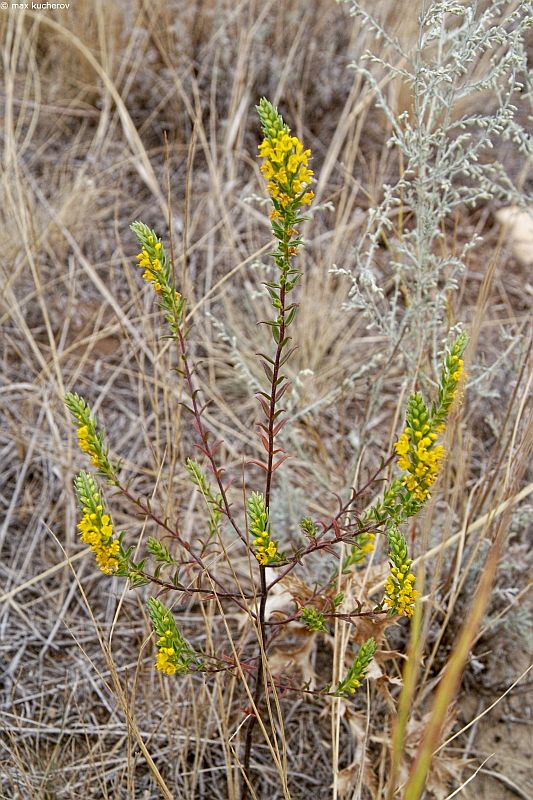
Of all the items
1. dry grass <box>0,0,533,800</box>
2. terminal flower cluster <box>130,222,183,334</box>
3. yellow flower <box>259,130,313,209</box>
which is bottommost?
dry grass <box>0,0,533,800</box>

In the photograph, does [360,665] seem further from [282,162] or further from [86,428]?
[282,162]

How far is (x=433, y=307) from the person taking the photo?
72.6 inches

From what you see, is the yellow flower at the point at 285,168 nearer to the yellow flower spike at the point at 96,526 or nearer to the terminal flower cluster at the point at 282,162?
the terminal flower cluster at the point at 282,162

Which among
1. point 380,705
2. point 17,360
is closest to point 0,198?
point 17,360

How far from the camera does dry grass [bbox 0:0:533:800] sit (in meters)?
1.62

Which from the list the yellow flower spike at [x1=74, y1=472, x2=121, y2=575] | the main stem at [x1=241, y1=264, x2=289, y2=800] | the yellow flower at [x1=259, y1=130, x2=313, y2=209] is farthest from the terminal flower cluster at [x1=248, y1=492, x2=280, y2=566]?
the yellow flower at [x1=259, y1=130, x2=313, y2=209]

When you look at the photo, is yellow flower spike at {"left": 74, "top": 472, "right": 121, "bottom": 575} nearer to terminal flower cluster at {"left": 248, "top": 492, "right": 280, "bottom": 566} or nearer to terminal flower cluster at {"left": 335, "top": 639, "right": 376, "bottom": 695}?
terminal flower cluster at {"left": 248, "top": 492, "right": 280, "bottom": 566}

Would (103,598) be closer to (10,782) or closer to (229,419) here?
(10,782)

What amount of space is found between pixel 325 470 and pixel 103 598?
694mm

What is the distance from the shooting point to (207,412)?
2.48 metres

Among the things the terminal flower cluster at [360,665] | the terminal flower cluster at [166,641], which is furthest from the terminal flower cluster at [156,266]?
the terminal flower cluster at [360,665]

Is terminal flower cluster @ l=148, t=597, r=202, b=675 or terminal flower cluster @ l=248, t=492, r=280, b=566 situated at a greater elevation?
terminal flower cluster @ l=248, t=492, r=280, b=566

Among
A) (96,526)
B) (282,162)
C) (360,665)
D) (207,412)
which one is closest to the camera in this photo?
(282,162)

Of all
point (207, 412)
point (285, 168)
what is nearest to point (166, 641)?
point (285, 168)
